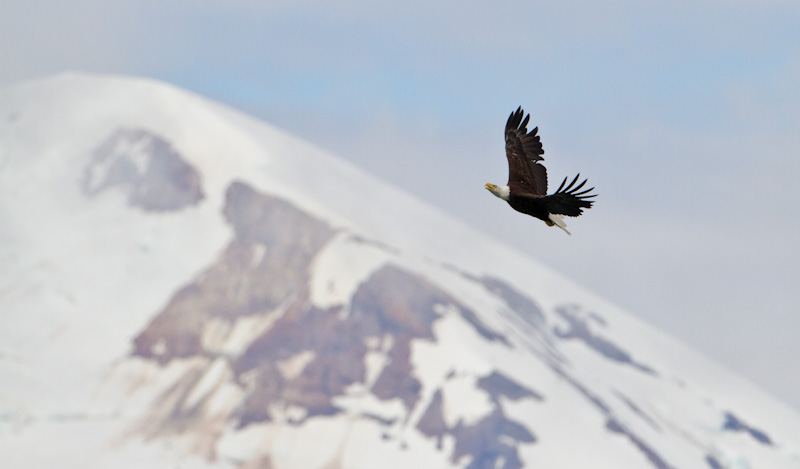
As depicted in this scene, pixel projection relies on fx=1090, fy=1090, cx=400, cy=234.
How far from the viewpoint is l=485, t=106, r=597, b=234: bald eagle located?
30.4 m

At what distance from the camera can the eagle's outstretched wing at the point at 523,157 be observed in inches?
1257

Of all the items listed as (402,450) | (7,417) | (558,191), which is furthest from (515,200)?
(7,417)

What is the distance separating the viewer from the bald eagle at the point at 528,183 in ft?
99.7

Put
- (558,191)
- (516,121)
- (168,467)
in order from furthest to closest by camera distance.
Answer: (168,467)
(516,121)
(558,191)

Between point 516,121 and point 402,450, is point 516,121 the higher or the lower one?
the higher one

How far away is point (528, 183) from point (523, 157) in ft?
2.80

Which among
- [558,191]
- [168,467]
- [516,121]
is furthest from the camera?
[168,467]

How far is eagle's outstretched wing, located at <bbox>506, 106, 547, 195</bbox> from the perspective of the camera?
105 feet

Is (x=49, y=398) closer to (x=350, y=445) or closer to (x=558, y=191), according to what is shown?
(x=350, y=445)

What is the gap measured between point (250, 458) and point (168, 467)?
48.7ft

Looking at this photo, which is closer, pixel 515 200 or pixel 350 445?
pixel 515 200

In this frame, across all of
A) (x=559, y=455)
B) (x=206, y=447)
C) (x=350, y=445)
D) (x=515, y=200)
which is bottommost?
(x=206, y=447)

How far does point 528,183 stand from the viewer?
32.0m

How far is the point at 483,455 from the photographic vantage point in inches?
7672
